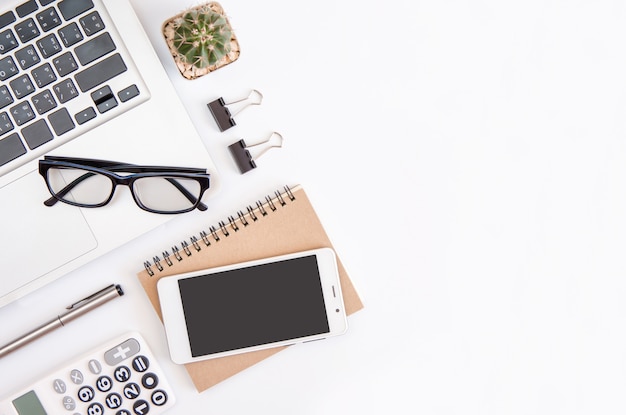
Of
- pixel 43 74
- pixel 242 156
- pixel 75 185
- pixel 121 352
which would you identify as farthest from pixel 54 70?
pixel 121 352

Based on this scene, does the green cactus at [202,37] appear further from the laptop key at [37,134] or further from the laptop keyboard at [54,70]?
the laptop key at [37,134]

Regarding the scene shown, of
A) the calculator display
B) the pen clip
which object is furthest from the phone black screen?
the calculator display

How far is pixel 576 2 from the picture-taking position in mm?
735

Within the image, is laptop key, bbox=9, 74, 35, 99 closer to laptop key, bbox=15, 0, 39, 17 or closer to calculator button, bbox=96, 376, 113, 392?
laptop key, bbox=15, 0, 39, 17

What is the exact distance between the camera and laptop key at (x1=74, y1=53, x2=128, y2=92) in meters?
0.60

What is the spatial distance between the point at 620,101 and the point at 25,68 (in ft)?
2.52

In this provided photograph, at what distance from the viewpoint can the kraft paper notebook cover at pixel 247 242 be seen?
710 millimetres

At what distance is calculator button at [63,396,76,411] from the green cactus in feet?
1.52

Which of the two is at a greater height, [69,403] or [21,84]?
[21,84]

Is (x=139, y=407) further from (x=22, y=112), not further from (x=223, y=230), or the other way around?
(x=22, y=112)

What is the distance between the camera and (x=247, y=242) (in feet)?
2.35

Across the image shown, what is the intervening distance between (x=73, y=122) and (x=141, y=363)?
32 cm

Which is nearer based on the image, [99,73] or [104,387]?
[99,73]

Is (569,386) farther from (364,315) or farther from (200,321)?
(200,321)
